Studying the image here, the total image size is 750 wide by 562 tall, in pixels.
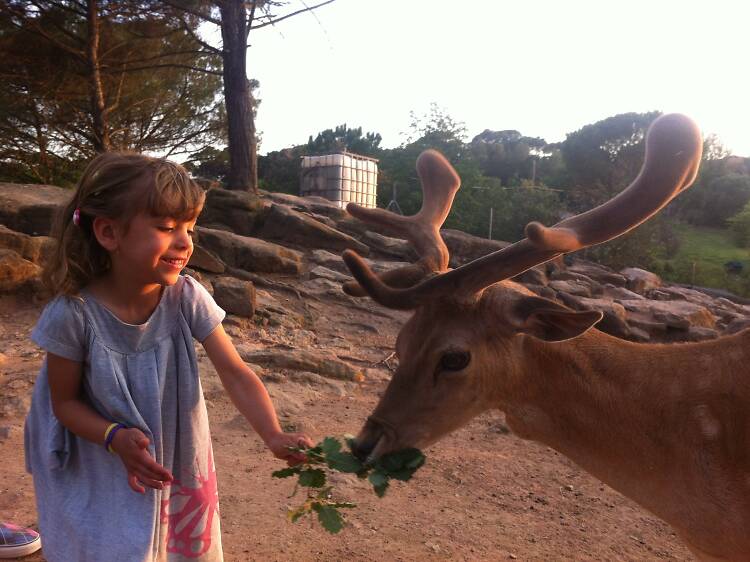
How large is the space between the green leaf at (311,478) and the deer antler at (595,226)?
0.88 m

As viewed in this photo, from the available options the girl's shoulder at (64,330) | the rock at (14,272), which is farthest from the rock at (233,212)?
the girl's shoulder at (64,330)

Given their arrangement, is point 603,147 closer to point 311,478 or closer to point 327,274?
point 327,274

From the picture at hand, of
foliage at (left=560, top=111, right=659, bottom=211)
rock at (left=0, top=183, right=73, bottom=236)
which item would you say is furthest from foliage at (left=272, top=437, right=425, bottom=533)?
foliage at (left=560, top=111, right=659, bottom=211)

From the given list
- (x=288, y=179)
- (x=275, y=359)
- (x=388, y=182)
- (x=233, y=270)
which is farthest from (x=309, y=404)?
(x=288, y=179)

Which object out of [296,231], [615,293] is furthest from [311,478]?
[615,293]

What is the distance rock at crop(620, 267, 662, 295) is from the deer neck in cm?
1758

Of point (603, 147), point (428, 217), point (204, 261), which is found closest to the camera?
point (428, 217)

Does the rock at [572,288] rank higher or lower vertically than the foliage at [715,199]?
lower

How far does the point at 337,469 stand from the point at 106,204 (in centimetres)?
145

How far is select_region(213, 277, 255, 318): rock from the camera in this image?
9703 mm

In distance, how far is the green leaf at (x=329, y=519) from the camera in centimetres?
294

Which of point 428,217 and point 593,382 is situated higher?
point 428,217

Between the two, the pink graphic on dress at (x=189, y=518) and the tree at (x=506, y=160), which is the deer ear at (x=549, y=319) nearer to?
the pink graphic on dress at (x=189, y=518)

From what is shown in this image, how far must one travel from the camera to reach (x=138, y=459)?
2.37 meters
